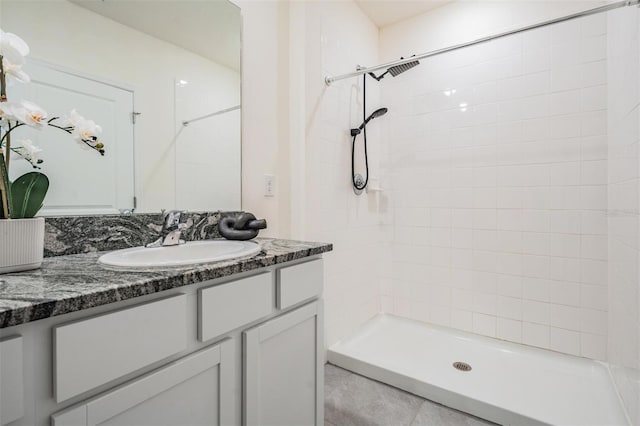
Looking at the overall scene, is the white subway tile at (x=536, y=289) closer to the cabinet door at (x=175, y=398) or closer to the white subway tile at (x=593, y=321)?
the white subway tile at (x=593, y=321)

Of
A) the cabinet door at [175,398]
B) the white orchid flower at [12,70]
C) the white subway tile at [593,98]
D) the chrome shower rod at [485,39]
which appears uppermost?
the chrome shower rod at [485,39]

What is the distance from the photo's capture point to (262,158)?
1.68 metres

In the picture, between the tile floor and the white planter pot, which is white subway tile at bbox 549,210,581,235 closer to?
the tile floor

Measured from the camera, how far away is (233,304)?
863 mm

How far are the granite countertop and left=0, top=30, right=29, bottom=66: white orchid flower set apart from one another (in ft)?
1.62

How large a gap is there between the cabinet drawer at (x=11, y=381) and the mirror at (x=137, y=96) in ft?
2.01

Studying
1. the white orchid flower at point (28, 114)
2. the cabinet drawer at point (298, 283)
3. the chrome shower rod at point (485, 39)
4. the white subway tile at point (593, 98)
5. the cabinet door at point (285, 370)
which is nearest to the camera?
the white orchid flower at point (28, 114)

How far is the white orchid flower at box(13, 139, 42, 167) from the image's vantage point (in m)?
0.79

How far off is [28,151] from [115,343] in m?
0.57

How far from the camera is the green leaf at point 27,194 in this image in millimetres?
765

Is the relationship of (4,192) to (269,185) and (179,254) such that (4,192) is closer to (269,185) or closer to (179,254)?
(179,254)

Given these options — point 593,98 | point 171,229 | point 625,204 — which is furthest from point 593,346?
point 171,229

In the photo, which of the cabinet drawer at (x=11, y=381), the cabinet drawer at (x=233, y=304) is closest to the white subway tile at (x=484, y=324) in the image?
the cabinet drawer at (x=233, y=304)

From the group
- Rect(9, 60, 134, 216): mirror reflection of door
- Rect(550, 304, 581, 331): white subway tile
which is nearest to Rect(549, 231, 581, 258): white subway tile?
Rect(550, 304, 581, 331): white subway tile
